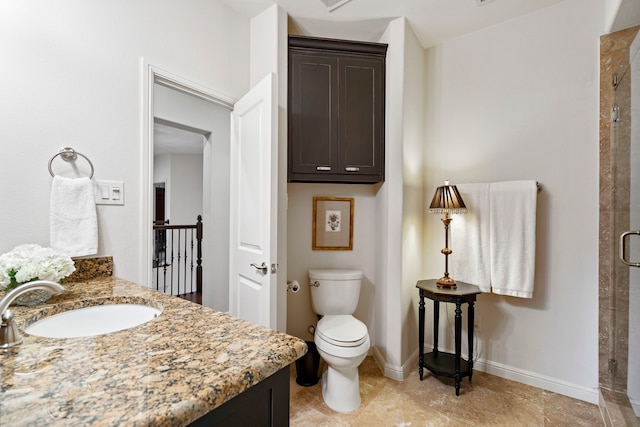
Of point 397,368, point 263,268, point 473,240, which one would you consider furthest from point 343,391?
point 473,240

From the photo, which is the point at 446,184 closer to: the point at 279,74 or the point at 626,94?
the point at 626,94

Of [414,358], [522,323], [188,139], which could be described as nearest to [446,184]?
[522,323]

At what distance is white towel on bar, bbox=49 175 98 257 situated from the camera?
130 centimetres

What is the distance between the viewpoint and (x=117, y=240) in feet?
4.99

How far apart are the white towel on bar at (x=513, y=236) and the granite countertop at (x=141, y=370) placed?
1.91 m

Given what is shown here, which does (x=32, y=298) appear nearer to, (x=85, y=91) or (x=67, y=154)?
(x=67, y=154)

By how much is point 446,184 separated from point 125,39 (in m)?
2.08

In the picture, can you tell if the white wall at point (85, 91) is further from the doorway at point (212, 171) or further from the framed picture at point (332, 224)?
the doorway at point (212, 171)

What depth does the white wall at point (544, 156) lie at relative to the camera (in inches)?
78.5

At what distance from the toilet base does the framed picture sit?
3.10 ft

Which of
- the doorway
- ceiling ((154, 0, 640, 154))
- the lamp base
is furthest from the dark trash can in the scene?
ceiling ((154, 0, 640, 154))

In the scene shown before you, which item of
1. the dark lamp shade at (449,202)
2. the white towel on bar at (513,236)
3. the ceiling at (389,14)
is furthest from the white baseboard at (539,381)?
the ceiling at (389,14)

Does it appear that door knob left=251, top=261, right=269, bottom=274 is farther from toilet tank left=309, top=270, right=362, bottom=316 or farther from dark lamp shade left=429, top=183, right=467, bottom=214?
dark lamp shade left=429, top=183, right=467, bottom=214

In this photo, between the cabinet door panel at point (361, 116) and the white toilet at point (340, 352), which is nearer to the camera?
the white toilet at point (340, 352)
